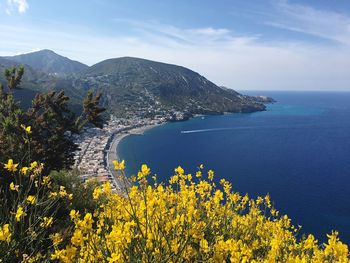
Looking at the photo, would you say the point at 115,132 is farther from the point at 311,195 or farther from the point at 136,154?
the point at 311,195

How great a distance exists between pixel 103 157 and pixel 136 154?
10213 mm

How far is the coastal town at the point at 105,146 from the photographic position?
71844 millimetres

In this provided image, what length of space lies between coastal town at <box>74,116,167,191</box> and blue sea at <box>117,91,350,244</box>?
15.5 feet


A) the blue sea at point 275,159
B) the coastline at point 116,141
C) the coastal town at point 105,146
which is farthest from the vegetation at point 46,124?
the coastline at point 116,141

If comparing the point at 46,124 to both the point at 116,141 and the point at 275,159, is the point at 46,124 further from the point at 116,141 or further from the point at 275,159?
the point at 116,141

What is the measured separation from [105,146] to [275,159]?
52.5 m

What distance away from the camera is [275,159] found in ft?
303

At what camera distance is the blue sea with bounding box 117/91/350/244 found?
59.9m

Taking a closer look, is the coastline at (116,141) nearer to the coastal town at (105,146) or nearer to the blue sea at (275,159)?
the coastal town at (105,146)

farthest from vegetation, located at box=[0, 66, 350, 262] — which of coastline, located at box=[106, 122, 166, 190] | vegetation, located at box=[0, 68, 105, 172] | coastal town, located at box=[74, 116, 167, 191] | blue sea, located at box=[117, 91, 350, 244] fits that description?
coastline, located at box=[106, 122, 166, 190]

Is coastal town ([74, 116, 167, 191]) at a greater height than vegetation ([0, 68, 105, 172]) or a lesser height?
lesser

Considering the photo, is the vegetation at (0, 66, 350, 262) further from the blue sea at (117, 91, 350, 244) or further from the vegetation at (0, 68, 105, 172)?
the blue sea at (117, 91, 350, 244)

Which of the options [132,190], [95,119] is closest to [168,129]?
[95,119]

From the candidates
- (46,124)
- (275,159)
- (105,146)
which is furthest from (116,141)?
(46,124)
